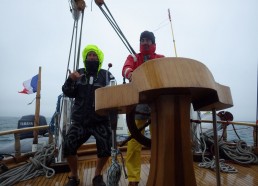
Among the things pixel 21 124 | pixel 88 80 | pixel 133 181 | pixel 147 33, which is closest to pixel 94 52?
pixel 88 80

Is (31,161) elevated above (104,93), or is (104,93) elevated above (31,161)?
(104,93)

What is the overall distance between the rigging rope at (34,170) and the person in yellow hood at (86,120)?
65 centimetres

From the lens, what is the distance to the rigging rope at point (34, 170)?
7.92 ft

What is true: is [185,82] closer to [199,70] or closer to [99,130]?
[199,70]

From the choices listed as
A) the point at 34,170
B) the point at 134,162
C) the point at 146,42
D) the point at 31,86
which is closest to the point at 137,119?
the point at 134,162

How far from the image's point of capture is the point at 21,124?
5.87 meters

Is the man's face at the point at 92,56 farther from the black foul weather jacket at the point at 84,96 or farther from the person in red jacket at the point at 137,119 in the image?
the person in red jacket at the point at 137,119

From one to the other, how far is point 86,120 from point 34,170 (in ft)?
3.70

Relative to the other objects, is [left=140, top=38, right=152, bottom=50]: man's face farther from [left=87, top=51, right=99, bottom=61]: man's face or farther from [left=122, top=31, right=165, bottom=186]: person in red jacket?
[left=87, top=51, right=99, bottom=61]: man's face

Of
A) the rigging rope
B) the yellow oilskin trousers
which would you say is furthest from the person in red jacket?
the rigging rope

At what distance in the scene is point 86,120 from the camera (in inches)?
84.0

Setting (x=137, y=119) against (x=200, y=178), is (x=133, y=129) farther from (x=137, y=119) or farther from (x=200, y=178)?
(x=200, y=178)

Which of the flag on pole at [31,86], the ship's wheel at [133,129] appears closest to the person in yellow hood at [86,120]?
the ship's wheel at [133,129]

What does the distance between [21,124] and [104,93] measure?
5689mm
